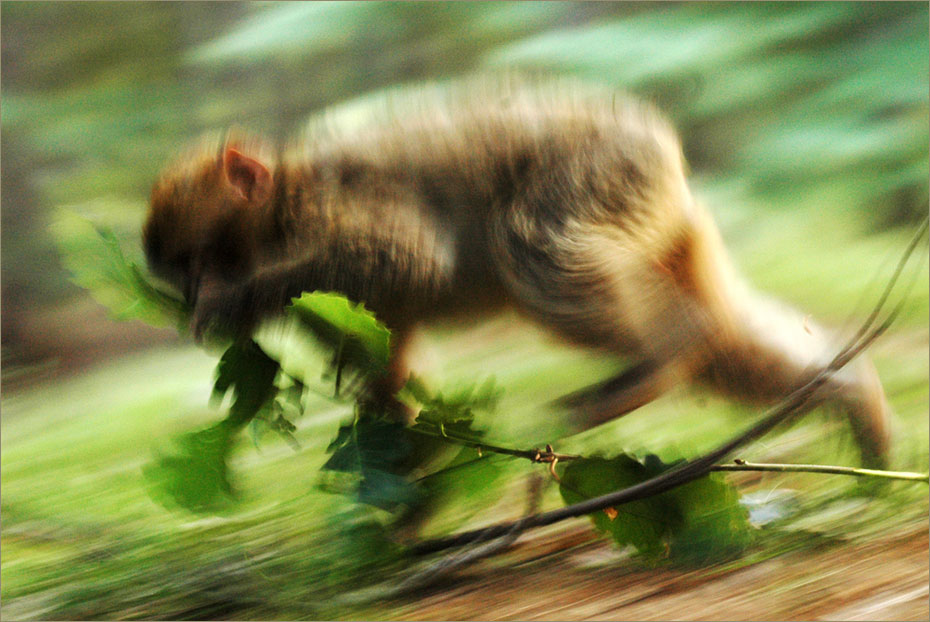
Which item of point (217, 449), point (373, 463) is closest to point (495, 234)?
point (373, 463)

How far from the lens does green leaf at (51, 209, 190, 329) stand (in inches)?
52.0

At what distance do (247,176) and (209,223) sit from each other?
0.33ft

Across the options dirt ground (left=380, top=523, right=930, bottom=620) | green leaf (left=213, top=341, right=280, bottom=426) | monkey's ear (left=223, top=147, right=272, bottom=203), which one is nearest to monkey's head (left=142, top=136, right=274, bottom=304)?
monkey's ear (left=223, top=147, right=272, bottom=203)

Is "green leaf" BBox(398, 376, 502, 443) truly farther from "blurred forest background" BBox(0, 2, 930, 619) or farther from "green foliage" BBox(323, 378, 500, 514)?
"blurred forest background" BBox(0, 2, 930, 619)

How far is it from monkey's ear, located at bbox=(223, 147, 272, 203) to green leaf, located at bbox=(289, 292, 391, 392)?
0.28 m

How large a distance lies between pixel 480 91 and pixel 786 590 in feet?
3.03

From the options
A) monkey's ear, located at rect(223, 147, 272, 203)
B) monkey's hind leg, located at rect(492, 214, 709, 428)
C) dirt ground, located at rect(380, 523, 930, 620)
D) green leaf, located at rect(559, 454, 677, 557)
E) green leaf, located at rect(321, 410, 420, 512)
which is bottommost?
dirt ground, located at rect(380, 523, 930, 620)

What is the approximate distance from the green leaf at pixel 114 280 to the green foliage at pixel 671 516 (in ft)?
2.25

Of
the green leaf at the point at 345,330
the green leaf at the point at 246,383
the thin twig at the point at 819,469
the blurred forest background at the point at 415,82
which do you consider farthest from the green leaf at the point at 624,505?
the green leaf at the point at 246,383

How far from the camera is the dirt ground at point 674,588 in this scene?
49.4 inches

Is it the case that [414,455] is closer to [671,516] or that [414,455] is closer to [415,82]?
[671,516]

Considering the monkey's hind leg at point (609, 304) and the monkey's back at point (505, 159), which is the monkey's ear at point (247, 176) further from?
the monkey's hind leg at point (609, 304)

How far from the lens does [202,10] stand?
5.16 feet

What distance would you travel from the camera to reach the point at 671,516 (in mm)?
1300
